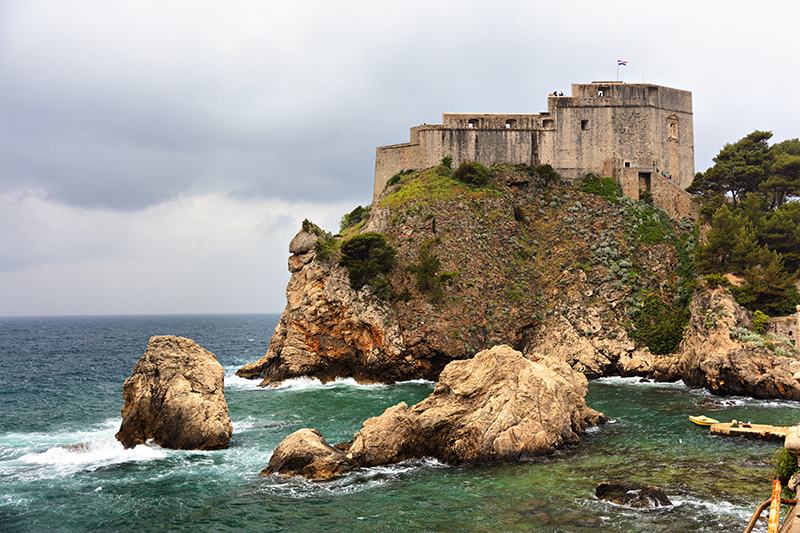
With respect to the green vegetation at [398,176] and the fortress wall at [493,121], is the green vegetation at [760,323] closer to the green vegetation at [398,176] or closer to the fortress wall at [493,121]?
the fortress wall at [493,121]

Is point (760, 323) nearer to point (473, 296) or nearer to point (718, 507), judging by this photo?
point (473, 296)

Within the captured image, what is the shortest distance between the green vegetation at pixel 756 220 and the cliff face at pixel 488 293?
296cm

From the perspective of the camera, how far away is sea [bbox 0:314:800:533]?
49.8 feet

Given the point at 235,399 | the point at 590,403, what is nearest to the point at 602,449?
the point at 590,403

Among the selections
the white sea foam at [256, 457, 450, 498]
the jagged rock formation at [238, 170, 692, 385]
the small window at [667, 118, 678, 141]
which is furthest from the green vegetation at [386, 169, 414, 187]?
the white sea foam at [256, 457, 450, 498]

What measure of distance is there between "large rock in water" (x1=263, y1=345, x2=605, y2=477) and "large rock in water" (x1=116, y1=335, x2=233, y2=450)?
450 centimetres

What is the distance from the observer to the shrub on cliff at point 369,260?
134 feet

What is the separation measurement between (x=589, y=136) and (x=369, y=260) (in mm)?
25545

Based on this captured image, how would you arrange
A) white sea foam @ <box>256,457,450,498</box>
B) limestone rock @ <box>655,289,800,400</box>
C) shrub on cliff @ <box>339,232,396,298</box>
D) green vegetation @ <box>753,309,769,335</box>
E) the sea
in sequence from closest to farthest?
the sea < white sea foam @ <box>256,457,450,498</box> < limestone rock @ <box>655,289,800,400</box> < green vegetation @ <box>753,309,769,335</box> < shrub on cliff @ <box>339,232,396,298</box>

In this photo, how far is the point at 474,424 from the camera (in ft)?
69.5

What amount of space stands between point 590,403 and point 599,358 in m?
10.0

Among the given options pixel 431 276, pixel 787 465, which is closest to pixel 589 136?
pixel 431 276

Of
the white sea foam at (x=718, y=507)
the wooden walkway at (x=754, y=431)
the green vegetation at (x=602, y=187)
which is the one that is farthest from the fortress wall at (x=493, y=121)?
the white sea foam at (x=718, y=507)

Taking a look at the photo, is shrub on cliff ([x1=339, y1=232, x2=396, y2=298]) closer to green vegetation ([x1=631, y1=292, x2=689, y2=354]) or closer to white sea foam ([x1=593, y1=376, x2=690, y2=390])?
white sea foam ([x1=593, y1=376, x2=690, y2=390])
